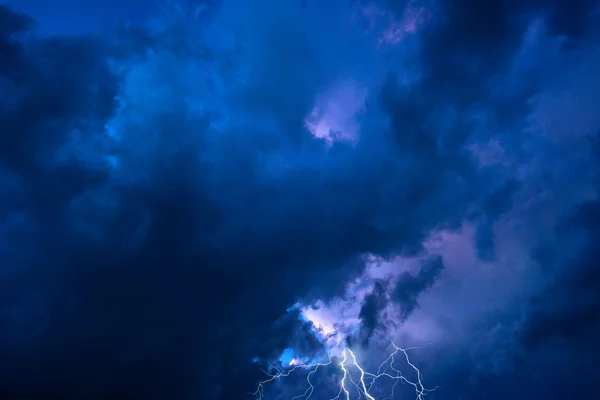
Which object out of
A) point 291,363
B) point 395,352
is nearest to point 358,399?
point 395,352

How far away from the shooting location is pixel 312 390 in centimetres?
3459

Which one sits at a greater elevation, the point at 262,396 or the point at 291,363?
the point at 291,363

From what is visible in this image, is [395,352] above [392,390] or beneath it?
above

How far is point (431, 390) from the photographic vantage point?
34.9 meters

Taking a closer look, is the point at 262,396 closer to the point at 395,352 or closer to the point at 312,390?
the point at 312,390

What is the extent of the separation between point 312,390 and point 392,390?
30.5ft

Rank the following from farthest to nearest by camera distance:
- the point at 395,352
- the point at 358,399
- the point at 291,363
Result: the point at 291,363, the point at 395,352, the point at 358,399

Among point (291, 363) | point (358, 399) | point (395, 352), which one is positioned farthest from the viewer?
point (291, 363)

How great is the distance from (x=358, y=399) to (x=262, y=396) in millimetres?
10993

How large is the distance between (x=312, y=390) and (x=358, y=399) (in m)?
5.59

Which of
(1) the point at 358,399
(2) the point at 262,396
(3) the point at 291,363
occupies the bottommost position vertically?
(1) the point at 358,399

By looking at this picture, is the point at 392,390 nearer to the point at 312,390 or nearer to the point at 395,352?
the point at 395,352

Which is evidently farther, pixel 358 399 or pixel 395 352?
pixel 395 352

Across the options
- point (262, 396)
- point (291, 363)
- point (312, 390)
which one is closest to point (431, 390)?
point (312, 390)
